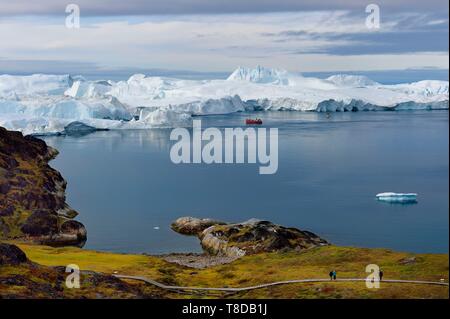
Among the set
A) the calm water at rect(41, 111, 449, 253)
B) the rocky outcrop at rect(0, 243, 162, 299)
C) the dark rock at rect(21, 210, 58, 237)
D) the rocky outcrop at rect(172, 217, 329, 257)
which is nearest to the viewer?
the rocky outcrop at rect(0, 243, 162, 299)

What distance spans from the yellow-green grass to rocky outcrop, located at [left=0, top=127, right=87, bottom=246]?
8.25 meters

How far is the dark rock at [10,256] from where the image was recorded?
48.8 m

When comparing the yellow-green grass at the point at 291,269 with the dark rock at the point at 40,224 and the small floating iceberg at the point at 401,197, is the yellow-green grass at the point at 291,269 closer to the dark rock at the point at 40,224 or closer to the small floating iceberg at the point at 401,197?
the dark rock at the point at 40,224

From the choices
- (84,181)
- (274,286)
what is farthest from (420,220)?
(84,181)

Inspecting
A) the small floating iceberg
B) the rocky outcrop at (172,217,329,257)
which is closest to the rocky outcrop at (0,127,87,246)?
the rocky outcrop at (172,217,329,257)

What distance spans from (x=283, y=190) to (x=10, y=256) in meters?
58.7

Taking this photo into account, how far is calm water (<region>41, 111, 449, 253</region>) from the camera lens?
78000mm

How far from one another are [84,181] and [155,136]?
68.2 m

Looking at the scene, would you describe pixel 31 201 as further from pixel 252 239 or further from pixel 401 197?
pixel 401 197

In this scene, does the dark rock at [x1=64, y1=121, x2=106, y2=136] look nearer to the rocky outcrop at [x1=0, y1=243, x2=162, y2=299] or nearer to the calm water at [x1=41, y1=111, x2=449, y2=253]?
the calm water at [x1=41, y1=111, x2=449, y2=253]

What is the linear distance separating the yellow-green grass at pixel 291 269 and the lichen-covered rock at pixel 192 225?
1597 cm

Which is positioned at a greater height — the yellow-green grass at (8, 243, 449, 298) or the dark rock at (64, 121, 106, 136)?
the dark rock at (64, 121, 106, 136)

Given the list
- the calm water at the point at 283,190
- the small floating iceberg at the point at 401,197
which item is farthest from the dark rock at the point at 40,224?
the small floating iceberg at the point at 401,197
